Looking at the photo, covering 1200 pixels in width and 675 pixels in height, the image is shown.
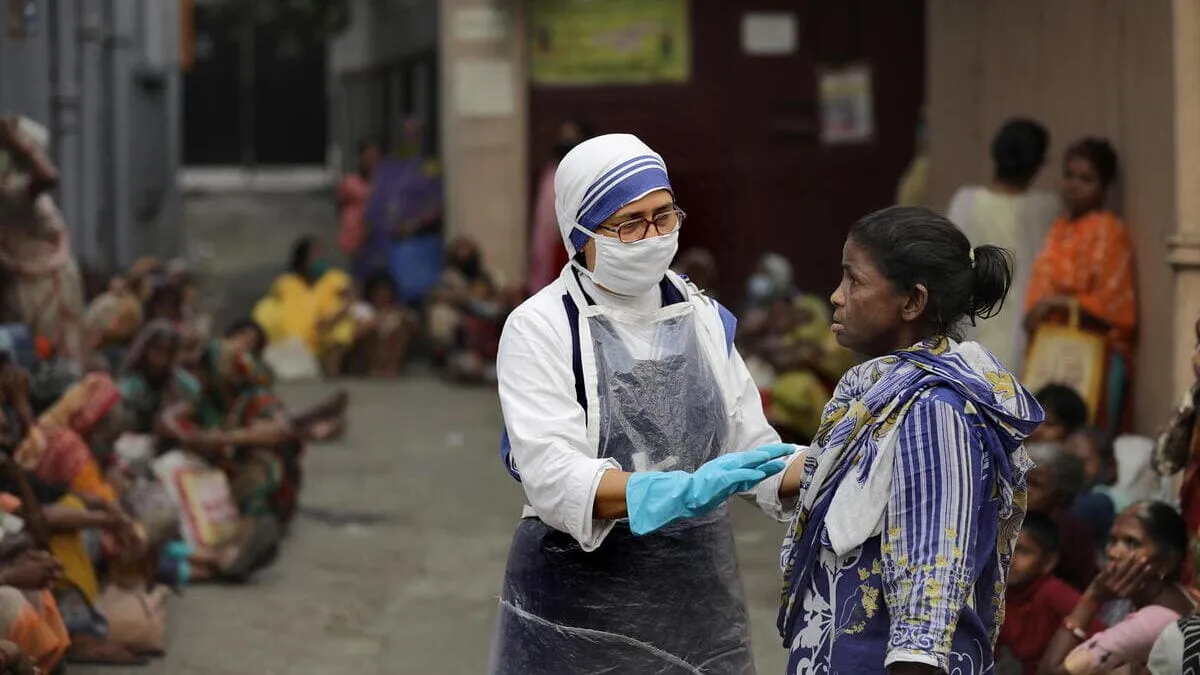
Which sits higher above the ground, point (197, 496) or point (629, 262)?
point (629, 262)

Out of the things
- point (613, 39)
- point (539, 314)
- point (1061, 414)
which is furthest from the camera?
point (613, 39)

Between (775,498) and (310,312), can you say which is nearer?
(775,498)

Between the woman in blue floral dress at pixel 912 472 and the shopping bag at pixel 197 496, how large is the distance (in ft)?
16.2

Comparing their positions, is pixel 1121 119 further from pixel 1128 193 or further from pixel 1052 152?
pixel 1052 152

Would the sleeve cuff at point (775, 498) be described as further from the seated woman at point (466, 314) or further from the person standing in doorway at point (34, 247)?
the seated woman at point (466, 314)

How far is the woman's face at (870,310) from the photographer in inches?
136

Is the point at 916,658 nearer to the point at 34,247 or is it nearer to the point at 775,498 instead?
the point at 775,498

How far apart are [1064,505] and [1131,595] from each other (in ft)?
3.15

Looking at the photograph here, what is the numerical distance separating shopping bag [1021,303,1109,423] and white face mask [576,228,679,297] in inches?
153

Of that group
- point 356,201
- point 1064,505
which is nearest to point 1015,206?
point 1064,505

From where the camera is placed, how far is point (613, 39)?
14.6 meters

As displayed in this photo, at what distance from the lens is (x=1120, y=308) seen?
7609mm

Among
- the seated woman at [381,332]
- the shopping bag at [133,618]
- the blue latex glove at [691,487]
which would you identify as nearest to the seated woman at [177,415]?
the shopping bag at [133,618]

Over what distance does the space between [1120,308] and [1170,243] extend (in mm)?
754
